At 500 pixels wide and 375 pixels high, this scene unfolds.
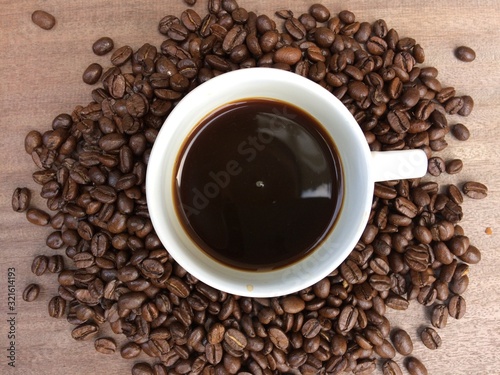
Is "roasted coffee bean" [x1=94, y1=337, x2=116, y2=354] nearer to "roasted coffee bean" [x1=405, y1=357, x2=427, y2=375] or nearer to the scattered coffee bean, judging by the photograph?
the scattered coffee bean

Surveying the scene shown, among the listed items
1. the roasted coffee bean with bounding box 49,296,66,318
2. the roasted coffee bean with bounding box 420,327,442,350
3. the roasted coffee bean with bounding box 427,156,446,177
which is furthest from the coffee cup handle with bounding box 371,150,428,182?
the roasted coffee bean with bounding box 49,296,66,318

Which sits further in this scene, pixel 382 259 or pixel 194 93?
pixel 382 259

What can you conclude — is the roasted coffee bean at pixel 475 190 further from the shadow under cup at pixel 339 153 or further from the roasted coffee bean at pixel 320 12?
the roasted coffee bean at pixel 320 12

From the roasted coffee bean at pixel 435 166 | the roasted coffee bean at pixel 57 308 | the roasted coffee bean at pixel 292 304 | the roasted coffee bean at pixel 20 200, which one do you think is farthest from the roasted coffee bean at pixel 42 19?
the roasted coffee bean at pixel 435 166

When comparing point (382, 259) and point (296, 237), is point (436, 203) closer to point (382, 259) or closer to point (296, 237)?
point (382, 259)

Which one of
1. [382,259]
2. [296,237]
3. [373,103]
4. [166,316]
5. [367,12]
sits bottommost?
[166,316]

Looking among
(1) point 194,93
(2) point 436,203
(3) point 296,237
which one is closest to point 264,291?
(3) point 296,237

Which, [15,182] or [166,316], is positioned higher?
[15,182]
